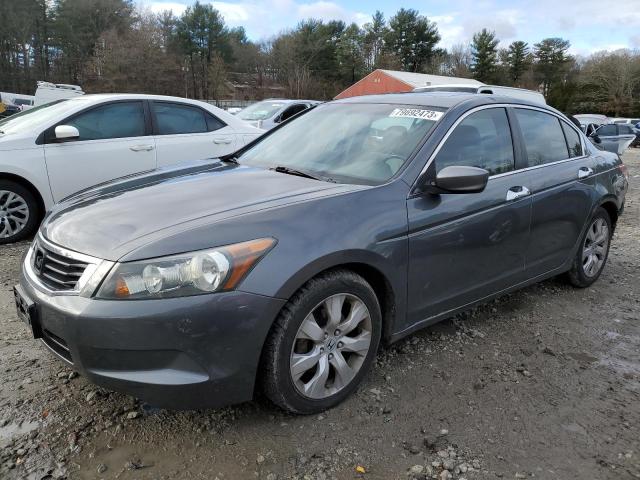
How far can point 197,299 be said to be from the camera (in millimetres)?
2061

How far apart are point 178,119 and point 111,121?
81 centimetres

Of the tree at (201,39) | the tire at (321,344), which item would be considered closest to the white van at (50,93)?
the tire at (321,344)

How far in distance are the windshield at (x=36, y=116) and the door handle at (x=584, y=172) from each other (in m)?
5.07

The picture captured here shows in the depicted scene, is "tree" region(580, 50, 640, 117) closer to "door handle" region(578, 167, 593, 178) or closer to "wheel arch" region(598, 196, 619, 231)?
"wheel arch" region(598, 196, 619, 231)

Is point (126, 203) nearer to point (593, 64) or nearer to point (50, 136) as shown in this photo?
point (50, 136)

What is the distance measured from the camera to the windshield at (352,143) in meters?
2.96

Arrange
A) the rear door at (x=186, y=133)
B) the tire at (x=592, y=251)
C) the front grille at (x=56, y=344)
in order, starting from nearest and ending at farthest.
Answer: the front grille at (x=56, y=344) → the tire at (x=592, y=251) → the rear door at (x=186, y=133)

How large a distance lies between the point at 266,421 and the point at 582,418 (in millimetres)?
1641

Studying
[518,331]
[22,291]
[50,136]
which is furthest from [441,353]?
[50,136]

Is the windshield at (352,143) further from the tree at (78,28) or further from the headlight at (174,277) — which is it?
the tree at (78,28)

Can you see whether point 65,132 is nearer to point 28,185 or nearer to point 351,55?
point 28,185

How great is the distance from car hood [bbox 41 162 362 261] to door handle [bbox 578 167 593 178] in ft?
7.51

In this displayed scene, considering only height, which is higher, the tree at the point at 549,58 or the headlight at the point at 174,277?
the tree at the point at 549,58

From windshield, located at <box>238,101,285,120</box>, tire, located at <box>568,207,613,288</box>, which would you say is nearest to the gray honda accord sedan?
tire, located at <box>568,207,613,288</box>
